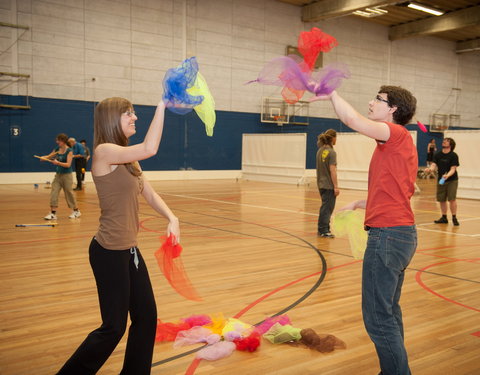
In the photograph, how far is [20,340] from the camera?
373cm

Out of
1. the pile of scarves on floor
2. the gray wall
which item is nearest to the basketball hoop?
the gray wall

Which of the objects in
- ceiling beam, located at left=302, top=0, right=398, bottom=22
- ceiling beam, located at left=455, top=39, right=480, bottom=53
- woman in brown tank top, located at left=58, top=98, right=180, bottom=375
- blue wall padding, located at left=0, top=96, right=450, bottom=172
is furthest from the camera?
ceiling beam, located at left=455, top=39, right=480, bottom=53

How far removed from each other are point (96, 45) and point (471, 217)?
1530 cm

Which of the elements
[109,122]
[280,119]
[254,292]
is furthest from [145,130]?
[109,122]

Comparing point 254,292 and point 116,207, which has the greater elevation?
point 116,207

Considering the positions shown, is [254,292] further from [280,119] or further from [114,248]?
[280,119]

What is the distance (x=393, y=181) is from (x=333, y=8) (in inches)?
862

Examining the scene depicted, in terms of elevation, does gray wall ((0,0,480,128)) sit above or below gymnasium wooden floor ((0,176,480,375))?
above

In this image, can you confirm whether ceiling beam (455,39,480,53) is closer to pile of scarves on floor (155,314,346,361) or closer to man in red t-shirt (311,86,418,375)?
pile of scarves on floor (155,314,346,361)

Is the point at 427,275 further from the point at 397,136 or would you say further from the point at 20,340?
the point at 20,340

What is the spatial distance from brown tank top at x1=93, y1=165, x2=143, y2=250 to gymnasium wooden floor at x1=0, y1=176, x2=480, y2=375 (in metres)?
1.10

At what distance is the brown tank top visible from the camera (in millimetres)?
2641

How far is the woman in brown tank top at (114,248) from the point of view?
103 inches

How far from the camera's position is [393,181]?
2.68 meters
